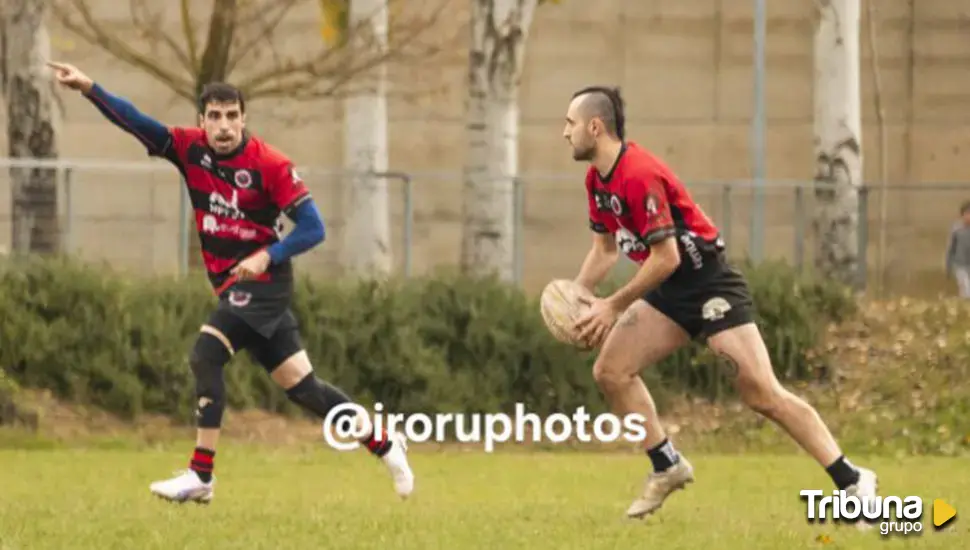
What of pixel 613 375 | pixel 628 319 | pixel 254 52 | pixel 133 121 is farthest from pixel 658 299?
pixel 254 52

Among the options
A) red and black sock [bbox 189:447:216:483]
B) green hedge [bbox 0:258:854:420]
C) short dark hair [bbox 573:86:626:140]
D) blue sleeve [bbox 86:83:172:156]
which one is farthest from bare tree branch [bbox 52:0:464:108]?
short dark hair [bbox 573:86:626:140]

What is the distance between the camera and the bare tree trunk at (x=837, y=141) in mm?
25125

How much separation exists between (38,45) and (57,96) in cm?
60

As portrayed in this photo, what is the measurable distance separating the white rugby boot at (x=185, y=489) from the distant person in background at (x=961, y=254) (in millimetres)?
15811

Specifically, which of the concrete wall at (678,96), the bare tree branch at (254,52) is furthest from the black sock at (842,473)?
the concrete wall at (678,96)

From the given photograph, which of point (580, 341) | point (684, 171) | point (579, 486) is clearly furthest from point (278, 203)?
point (684, 171)

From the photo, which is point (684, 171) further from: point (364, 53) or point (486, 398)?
point (486, 398)

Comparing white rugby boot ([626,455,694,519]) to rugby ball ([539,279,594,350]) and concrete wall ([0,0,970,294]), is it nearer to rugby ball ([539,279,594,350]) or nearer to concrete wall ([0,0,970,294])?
rugby ball ([539,279,594,350])

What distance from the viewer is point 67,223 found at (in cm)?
2098

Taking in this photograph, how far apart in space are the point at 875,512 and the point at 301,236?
305 cm

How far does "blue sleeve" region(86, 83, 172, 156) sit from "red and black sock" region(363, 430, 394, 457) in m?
1.79

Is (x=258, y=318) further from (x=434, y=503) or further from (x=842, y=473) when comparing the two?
(x=842, y=473)

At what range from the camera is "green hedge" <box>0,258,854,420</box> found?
2003 cm

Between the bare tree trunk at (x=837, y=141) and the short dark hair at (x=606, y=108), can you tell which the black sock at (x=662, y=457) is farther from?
the bare tree trunk at (x=837, y=141)
